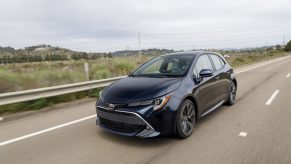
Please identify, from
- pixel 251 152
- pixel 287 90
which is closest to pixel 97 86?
pixel 251 152

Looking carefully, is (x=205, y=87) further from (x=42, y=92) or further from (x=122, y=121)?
(x=42, y=92)

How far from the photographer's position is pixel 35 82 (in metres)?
9.02

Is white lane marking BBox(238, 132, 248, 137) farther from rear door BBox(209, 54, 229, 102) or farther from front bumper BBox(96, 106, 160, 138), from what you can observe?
front bumper BBox(96, 106, 160, 138)

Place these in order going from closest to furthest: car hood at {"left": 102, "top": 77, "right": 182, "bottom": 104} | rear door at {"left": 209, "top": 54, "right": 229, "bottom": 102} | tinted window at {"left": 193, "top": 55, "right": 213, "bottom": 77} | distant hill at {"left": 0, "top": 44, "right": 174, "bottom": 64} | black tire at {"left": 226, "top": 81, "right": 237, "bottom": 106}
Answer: car hood at {"left": 102, "top": 77, "right": 182, "bottom": 104}, tinted window at {"left": 193, "top": 55, "right": 213, "bottom": 77}, rear door at {"left": 209, "top": 54, "right": 229, "bottom": 102}, black tire at {"left": 226, "top": 81, "right": 237, "bottom": 106}, distant hill at {"left": 0, "top": 44, "right": 174, "bottom": 64}

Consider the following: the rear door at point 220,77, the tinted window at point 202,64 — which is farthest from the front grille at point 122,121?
the rear door at point 220,77

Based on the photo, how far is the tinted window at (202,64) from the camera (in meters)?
5.15

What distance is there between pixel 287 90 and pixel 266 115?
4.25 m

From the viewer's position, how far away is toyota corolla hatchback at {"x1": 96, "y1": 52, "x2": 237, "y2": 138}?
3.97m

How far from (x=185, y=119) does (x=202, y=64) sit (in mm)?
1608

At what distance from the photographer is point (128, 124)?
402 centimetres

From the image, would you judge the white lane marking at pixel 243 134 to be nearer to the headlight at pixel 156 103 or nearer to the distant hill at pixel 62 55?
the headlight at pixel 156 103

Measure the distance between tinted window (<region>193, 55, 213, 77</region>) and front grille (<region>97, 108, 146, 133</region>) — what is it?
1.79 meters

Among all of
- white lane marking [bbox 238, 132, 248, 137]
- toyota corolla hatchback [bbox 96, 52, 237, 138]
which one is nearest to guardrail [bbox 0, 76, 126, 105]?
toyota corolla hatchback [bbox 96, 52, 237, 138]

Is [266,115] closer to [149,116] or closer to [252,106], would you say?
[252,106]
